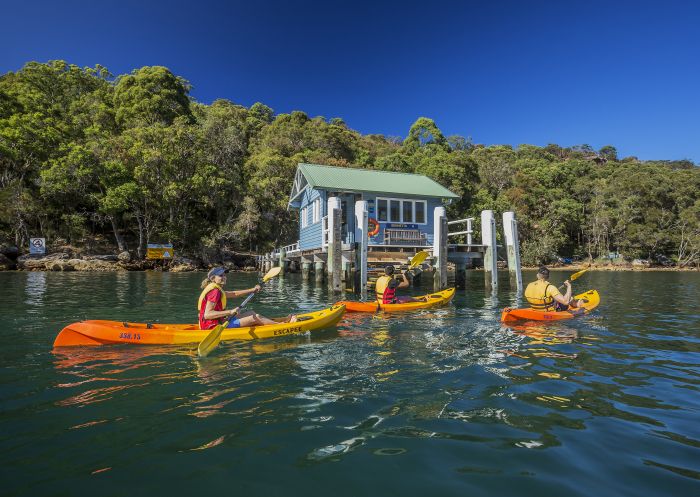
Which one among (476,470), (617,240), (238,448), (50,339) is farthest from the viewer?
(617,240)

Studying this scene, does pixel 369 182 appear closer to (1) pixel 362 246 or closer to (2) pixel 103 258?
(1) pixel 362 246

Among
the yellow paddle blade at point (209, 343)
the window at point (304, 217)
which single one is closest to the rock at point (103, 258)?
the window at point (304, 217)

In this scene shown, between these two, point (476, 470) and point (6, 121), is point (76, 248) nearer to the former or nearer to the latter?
point (6, 121)

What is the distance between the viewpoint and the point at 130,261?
31938mm

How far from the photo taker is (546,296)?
9680mm

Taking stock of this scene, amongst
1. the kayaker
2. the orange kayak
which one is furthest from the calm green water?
the orange kayak

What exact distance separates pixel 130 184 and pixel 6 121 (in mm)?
10577

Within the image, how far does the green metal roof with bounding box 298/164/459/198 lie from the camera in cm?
2138

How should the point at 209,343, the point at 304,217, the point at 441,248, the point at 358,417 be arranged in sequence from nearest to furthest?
the point at 358,417, the point at 209,343, the point at 441,248, the point at 304,217

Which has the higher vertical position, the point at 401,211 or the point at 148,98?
the point at 148,98

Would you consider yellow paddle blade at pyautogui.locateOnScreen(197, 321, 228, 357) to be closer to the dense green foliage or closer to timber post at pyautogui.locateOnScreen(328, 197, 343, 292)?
timber post at pyautogui.locateOnScreen(328, 197, 343, 292)

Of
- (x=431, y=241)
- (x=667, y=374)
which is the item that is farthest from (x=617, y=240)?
(x=667, y=374)

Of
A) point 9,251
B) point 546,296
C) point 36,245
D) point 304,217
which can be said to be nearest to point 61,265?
point 36,245

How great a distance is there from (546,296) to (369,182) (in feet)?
47.3
